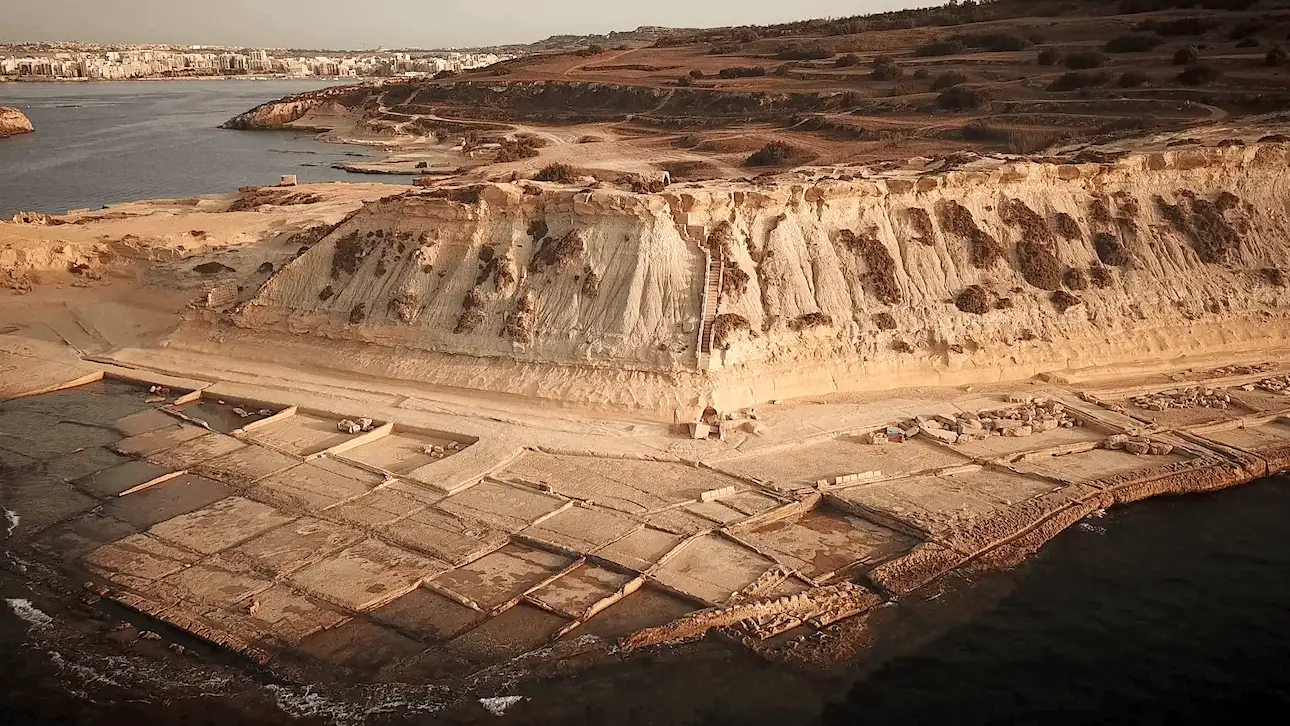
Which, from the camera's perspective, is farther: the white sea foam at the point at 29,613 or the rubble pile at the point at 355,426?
the rubble pile at the point at 355,426

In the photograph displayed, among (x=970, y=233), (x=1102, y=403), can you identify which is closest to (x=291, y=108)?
(x=970, y=233)

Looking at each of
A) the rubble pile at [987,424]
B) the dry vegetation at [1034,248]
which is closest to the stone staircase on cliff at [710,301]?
the rubble pile at [987,424]

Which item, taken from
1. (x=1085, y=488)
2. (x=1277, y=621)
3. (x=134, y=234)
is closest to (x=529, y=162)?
(x=134, y=234)

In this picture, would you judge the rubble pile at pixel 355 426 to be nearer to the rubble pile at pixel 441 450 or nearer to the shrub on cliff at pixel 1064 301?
the rubble pile at pixel 441 450

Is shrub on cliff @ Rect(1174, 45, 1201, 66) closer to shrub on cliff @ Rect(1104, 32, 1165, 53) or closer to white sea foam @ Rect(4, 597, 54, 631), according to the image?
shrub on cliff @ Rect(1104, 32, 1165, 53)

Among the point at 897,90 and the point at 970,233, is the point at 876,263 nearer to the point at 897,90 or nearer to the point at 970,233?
the point at 970,233

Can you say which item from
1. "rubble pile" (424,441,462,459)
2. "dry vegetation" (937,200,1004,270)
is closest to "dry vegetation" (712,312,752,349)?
"rubble pile" (424,441,462,459)
